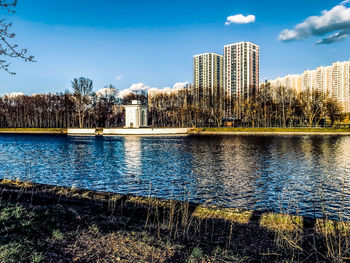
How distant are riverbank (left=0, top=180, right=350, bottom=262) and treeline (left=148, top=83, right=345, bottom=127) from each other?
7699cm

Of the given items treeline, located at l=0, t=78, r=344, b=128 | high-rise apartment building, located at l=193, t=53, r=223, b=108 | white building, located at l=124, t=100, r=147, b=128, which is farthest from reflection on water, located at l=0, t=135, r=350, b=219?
high-rise apartment building, located at l=193, t=53, r=223, b=108

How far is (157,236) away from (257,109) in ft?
273

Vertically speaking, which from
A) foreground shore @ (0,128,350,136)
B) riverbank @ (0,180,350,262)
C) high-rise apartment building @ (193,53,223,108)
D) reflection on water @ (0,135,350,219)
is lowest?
reflection on water @ (0,135,350,219)

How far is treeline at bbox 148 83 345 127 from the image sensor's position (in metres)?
78.8

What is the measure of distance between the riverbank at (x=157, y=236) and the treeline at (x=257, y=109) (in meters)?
77.0

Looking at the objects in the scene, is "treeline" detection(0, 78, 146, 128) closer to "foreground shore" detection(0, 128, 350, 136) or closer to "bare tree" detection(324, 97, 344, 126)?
"foreground shore" detection(0, 128, 350, 136)

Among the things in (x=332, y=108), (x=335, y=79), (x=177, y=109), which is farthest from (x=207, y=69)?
(x=332, y=108)

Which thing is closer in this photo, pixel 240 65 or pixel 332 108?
pixel 332 108

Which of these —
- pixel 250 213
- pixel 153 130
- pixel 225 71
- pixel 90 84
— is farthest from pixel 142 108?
pixel 225 71

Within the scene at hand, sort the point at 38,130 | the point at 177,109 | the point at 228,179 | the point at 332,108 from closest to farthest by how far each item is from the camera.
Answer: the point at 228,179 < the point at 332,108 < the point at 38,130 < the point at 177,109

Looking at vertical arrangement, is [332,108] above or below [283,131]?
above

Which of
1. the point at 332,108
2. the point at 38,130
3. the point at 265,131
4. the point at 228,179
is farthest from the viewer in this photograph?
the point at 38,130

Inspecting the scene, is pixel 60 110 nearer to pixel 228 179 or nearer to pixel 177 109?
pixel 177 109

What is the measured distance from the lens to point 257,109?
→ 84.5 meters
